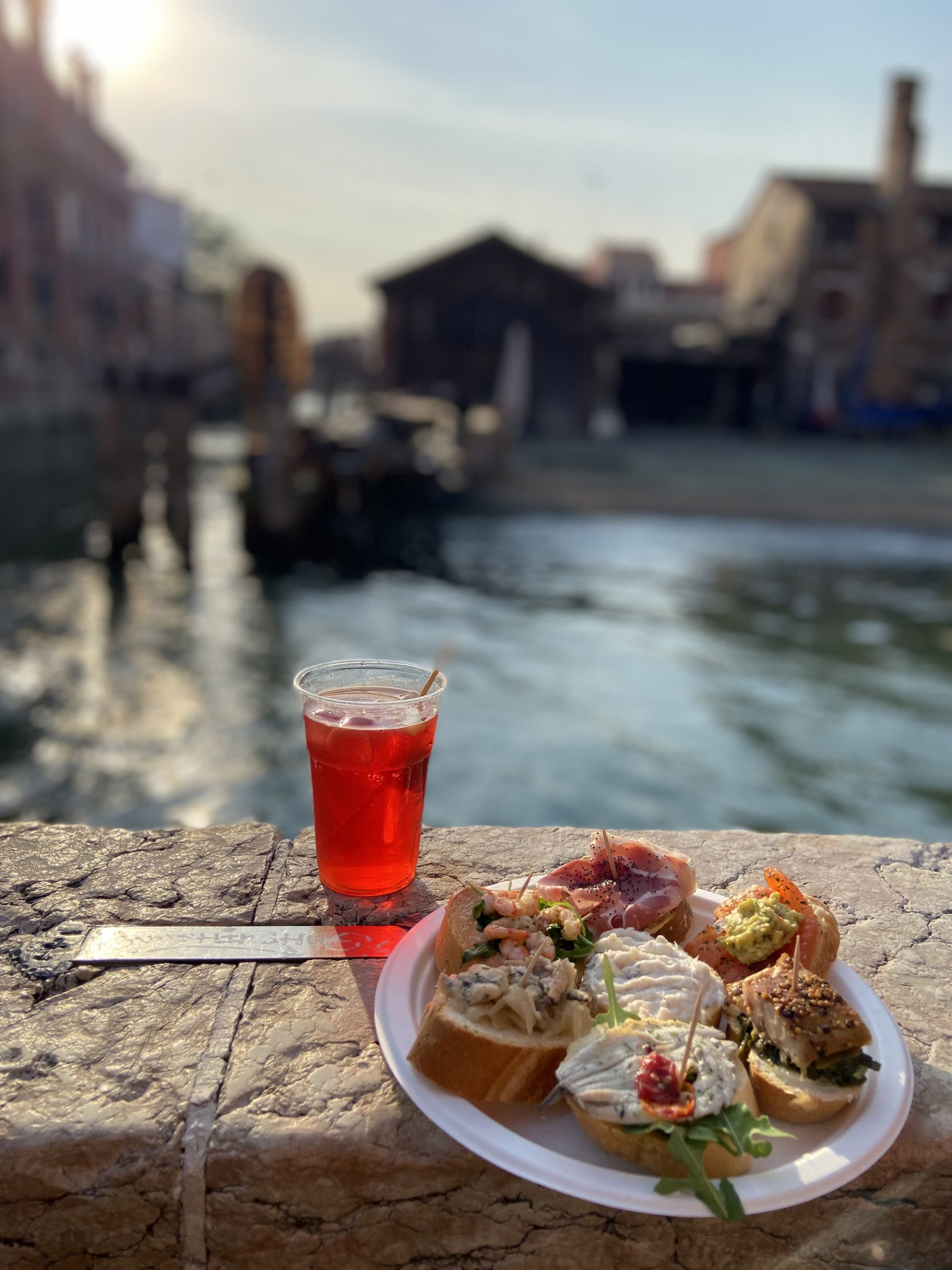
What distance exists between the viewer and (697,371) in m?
37.2

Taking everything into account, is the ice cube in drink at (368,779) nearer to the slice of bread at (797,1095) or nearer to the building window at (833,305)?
the slice of bread at (797,1095)

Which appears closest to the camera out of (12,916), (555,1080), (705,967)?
(555,1080)

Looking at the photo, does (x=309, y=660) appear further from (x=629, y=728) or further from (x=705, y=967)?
(x=705, y=967)

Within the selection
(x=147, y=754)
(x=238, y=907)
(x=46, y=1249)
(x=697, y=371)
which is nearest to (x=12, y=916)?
(x=238, y=907)

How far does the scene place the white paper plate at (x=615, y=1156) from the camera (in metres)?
1.30

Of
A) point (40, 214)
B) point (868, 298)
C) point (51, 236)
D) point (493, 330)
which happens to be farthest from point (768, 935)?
point (51, 236)

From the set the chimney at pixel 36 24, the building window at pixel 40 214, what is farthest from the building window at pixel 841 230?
the chimney at pixel 36 24

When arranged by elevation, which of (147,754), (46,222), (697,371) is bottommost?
(147,754)

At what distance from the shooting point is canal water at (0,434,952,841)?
807 cm

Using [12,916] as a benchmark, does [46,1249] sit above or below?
below

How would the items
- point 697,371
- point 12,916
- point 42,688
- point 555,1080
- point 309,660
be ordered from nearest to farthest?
1. point 555,1080
2. point 12,916
3. point 42,688
4. point 309,660
5. point 697,371

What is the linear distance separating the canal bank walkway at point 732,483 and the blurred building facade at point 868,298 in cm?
516

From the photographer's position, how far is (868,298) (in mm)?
35625

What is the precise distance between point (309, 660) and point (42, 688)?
316 cm
